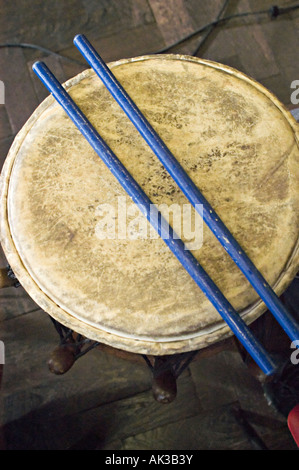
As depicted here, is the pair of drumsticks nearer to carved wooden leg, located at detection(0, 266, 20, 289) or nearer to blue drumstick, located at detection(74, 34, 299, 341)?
blue drumstick, located at detection(74, 34, 299, 341)

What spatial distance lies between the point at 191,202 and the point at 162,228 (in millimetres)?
103

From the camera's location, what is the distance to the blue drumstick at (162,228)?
916 mm

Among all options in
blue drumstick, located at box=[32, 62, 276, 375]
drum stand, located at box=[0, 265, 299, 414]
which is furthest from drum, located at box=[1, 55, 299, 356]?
drum stand, located at box=[0, 265, 299, 414]

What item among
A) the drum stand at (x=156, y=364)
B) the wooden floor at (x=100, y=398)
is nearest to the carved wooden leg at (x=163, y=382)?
the drum stand at (x=156, y=364)

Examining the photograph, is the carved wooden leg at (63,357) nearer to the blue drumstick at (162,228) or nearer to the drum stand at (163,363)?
the drum stand at (163,363)

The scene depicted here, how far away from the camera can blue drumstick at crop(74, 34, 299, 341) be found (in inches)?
37.0

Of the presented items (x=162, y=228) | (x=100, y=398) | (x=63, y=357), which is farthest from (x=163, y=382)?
(x=100, y=398)

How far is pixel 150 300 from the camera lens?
3.23ft

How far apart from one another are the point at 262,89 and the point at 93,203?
60 centimetres

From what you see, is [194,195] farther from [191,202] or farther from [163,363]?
[163,363]

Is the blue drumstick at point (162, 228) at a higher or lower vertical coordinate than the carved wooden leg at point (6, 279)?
higher

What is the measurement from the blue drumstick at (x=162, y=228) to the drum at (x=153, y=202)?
56 mm

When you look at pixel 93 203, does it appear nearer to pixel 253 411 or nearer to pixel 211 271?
pixel 211 271
